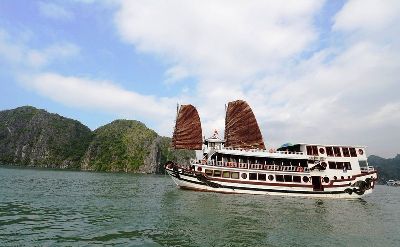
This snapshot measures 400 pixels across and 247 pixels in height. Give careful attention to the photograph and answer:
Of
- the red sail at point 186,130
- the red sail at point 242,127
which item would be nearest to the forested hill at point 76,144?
the red sail at point 186,130

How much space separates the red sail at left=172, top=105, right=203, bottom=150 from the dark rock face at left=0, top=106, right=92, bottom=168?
138261 millimetres

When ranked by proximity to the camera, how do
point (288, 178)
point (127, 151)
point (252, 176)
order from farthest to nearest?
point (127, 151) → point (288, 178) → point (252, 176)

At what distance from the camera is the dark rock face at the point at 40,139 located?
165875 millimetres

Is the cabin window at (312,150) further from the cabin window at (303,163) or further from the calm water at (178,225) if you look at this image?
the calm water at (178,225)

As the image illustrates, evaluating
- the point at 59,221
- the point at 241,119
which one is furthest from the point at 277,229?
the point at 241,119

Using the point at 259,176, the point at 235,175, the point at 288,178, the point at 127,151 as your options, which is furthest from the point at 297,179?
the point at 127,151

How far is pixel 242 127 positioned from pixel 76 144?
6167 inches

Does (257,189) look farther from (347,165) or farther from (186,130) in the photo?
(186,130)

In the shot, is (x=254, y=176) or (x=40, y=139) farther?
(x=40, y=139)

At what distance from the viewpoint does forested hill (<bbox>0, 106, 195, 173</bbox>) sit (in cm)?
15925

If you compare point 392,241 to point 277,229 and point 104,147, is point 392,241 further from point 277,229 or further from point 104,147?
point 104,147

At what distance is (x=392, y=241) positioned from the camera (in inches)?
610

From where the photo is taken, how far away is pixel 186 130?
38344 millimetres

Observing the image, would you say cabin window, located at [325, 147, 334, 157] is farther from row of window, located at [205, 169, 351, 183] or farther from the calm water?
the calm water
